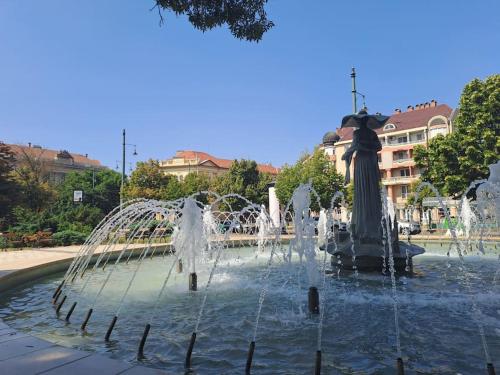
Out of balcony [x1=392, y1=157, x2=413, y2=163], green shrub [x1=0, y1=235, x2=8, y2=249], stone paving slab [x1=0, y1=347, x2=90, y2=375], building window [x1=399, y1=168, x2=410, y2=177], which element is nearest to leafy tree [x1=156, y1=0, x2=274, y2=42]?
stone paving slab [x1=0, y1=347, x2=90, y2=375]

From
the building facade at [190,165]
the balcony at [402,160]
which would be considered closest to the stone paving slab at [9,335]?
the balcony at [402,160]

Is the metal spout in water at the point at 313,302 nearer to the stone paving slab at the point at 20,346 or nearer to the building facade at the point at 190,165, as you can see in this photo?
the stone paving slab at the point at 20,346

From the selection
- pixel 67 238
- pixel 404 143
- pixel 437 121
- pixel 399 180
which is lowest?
pixel 67 238

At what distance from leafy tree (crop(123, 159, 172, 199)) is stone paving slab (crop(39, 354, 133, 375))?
137 feet

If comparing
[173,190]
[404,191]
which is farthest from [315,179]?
[404,191]

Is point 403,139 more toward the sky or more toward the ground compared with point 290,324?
more toward the sky

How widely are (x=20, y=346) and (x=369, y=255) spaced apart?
25.2ft

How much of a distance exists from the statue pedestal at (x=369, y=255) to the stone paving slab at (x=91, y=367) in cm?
706

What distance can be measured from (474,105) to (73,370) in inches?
1295

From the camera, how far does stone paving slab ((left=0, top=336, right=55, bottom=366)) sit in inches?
172

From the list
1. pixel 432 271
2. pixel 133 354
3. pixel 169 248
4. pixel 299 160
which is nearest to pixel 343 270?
pixel 432 271

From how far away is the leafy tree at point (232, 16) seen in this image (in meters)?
6.72

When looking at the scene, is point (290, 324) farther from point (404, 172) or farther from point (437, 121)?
point (404, 172)

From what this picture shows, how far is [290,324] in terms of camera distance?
20.3 ft
